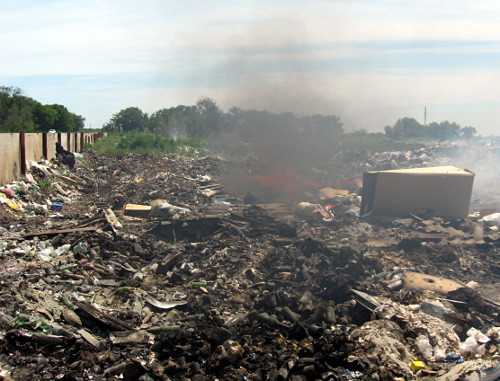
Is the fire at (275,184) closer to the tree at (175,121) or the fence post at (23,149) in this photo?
the fence post at (23,149)

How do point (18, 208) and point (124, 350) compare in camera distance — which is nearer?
point (124, 350)

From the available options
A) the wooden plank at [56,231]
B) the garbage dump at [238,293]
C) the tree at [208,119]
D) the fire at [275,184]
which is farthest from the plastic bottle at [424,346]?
the tree at [208,119]

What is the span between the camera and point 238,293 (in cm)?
616

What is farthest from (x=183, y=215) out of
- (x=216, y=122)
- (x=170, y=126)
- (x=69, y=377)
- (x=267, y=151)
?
(x=170, y=126)

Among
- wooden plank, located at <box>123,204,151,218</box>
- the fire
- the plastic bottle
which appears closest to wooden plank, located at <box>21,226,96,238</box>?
wooden plank, located at <box>123,204,151,218</box>

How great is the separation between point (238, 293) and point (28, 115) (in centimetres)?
2412

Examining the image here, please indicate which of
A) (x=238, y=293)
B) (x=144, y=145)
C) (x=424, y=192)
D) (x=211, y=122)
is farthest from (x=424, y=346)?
(x=211, y=122)

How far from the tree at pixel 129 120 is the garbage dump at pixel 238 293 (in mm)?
37774

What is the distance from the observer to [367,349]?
4078mm

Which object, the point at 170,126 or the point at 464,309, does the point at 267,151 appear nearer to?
the point at 464,309

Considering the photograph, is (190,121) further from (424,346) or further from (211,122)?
(424,346)

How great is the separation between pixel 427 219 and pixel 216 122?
26.7m

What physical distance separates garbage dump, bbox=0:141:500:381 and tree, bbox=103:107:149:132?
37774mm

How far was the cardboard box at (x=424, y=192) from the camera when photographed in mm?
11188
